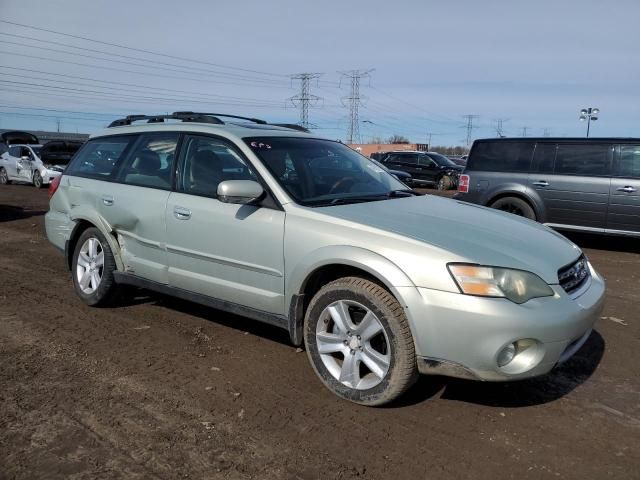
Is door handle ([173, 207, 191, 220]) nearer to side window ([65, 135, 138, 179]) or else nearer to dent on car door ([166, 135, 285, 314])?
dent on car door ([166, 135, 285, 314])

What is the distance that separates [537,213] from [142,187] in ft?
21.5

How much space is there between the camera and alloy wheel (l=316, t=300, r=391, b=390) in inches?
128

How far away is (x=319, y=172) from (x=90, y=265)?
8.16 feet

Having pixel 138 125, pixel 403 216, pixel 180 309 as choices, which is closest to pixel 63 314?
pixel 180 309

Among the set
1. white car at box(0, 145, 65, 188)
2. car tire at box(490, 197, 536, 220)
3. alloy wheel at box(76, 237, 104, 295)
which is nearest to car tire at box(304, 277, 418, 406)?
alloy wheel at box(76, 237, 104, 295)

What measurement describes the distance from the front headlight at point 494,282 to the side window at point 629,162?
249 inches

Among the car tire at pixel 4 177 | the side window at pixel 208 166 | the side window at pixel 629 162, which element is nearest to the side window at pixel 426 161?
the side window at pixel 629 162

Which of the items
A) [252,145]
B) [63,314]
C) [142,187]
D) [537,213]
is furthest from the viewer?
[537,213]

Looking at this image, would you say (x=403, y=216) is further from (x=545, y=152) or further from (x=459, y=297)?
(x=545, y=152)

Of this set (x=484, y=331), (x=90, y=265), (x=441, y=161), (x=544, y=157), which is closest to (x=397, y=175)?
(x=544, y=157)

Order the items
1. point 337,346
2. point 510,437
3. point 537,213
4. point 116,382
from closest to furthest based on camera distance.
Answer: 1. point 510,437
2. point 337,346
3. point 116,382
4. point 537,213

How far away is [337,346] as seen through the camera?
343 centimetres

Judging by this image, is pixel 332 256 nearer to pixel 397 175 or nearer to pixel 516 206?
pixel 397 175

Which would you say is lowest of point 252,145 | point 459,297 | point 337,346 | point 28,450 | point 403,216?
point 28,450
